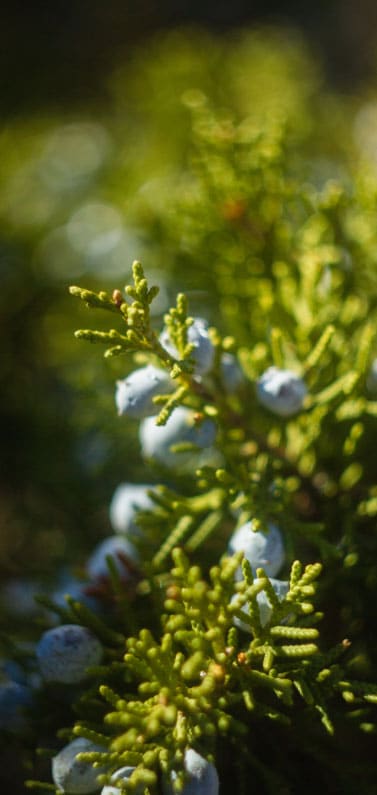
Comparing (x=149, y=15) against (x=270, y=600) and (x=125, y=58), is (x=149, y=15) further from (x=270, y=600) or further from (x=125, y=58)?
(x=270, y=600)

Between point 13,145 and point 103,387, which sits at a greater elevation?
point 13,145

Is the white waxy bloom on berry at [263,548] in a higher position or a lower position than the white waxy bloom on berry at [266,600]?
higher

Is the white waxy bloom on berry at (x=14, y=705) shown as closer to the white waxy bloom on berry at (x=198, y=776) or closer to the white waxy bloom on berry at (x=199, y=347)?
the white waxy bloom on berry at (x=198, y=776)

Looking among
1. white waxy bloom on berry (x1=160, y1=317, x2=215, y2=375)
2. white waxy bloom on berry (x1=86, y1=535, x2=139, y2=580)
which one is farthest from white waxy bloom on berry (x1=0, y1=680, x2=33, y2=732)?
white waxy bloom on berry (x1=160, y1=317, x2=215, y2=375)

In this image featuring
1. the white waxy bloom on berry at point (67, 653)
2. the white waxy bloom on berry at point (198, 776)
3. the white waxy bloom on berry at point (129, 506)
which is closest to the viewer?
the white waxy bloom on berry at point (198, 776)

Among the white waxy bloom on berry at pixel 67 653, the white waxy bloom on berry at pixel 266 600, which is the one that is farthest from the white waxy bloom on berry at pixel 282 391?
the white waxy bloom on berry at pixel 67 653

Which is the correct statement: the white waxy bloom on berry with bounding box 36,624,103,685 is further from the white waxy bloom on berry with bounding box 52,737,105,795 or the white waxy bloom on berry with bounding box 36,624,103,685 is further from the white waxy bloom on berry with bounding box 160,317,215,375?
the white waxy bloom on berry with bounding box 160,317,215,375

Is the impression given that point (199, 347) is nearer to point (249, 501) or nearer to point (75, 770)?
point (249, 501)

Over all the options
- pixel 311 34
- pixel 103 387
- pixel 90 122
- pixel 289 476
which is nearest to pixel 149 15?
pixel 311 34
